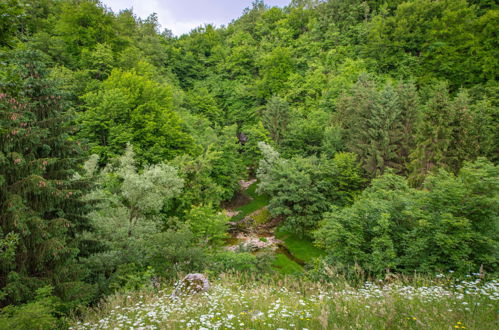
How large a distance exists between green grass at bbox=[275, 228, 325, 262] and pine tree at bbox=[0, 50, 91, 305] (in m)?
18.9

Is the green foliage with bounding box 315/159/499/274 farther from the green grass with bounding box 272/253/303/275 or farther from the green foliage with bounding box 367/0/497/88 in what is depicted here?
the green foliage with bounding box 367/0/497/88

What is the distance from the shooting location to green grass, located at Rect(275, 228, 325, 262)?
947 inches

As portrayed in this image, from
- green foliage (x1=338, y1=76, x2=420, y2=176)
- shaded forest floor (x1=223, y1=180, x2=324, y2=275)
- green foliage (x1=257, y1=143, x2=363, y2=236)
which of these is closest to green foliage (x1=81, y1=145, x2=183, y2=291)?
shaded forest floor (x1=223, y1=180, x2=324, y2=275)

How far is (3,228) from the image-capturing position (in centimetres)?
762

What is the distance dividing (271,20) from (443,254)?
70.3 meters

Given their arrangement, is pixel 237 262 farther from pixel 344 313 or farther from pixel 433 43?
pixel 433 43

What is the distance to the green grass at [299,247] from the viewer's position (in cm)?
2405

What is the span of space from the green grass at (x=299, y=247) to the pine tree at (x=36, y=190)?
1891 cm

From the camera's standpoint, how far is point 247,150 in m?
40.9

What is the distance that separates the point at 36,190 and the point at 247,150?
110ft

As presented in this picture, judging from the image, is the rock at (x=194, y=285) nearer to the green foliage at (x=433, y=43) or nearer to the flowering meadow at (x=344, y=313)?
the flowering meadow at (x=344, y=313)

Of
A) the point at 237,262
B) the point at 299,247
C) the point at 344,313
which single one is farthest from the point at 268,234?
the point at 344,313

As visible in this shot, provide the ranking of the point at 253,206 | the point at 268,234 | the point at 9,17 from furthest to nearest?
the point at 253,206 < the point at 268,234 < the point at 9,17

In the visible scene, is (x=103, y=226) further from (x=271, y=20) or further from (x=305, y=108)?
Answer: (x=271, y=20)
